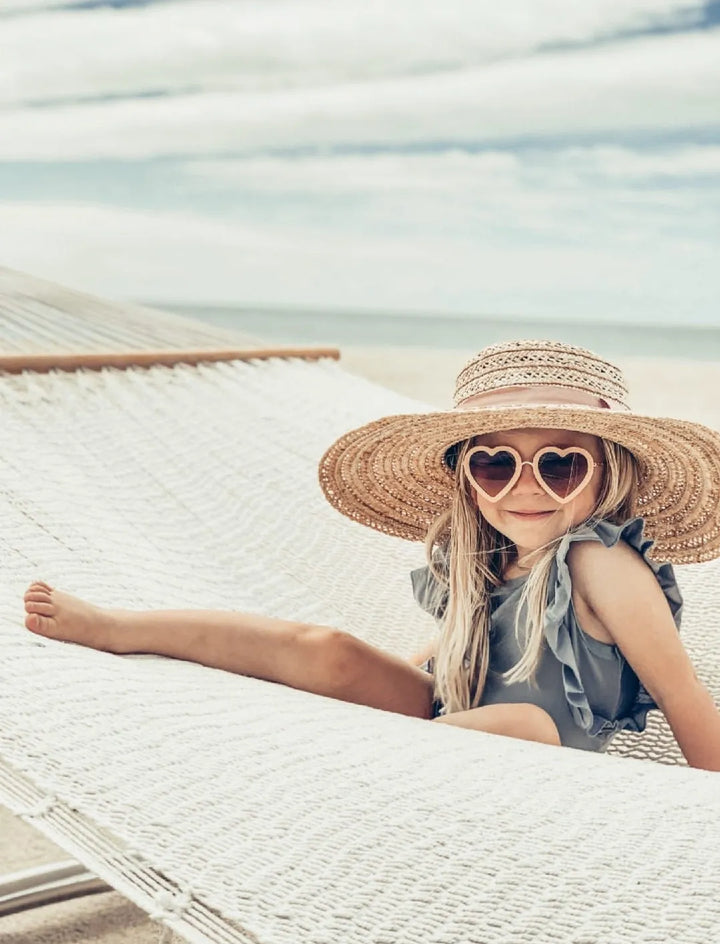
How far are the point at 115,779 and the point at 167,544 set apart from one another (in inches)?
34.5

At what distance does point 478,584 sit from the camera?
143 centimetres

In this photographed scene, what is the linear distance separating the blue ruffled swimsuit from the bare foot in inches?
17.8

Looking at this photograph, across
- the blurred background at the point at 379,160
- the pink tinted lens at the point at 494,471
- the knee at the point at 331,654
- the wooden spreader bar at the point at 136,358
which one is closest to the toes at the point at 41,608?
the knee at the point at 331,654

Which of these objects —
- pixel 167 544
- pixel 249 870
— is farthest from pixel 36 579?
pixel 249 870

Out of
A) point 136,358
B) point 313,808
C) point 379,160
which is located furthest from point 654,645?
point 379,160

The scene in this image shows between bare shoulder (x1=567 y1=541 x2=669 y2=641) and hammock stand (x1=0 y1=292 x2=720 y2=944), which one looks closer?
hammock stand (x1=0 y1=292 x2=720 y2=944)

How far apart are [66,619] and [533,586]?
0.50 meters

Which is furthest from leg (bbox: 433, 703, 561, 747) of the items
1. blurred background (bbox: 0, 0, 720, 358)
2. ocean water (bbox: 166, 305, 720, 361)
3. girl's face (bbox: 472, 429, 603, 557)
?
blurred background (bbox: 0, 0, 720, 358)

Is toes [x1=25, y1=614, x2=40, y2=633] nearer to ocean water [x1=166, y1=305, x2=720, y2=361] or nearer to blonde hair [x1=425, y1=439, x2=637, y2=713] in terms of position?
blonde hair [x1=425, y1=439, x2=637, y2=713]

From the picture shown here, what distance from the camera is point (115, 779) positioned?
810 mm

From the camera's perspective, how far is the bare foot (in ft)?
3.75

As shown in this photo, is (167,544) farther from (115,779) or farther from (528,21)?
(528,21)

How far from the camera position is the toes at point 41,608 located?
115 centimetres

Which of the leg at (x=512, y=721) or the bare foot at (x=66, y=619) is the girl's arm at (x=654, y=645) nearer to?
the leg at (x=512, y=721)
